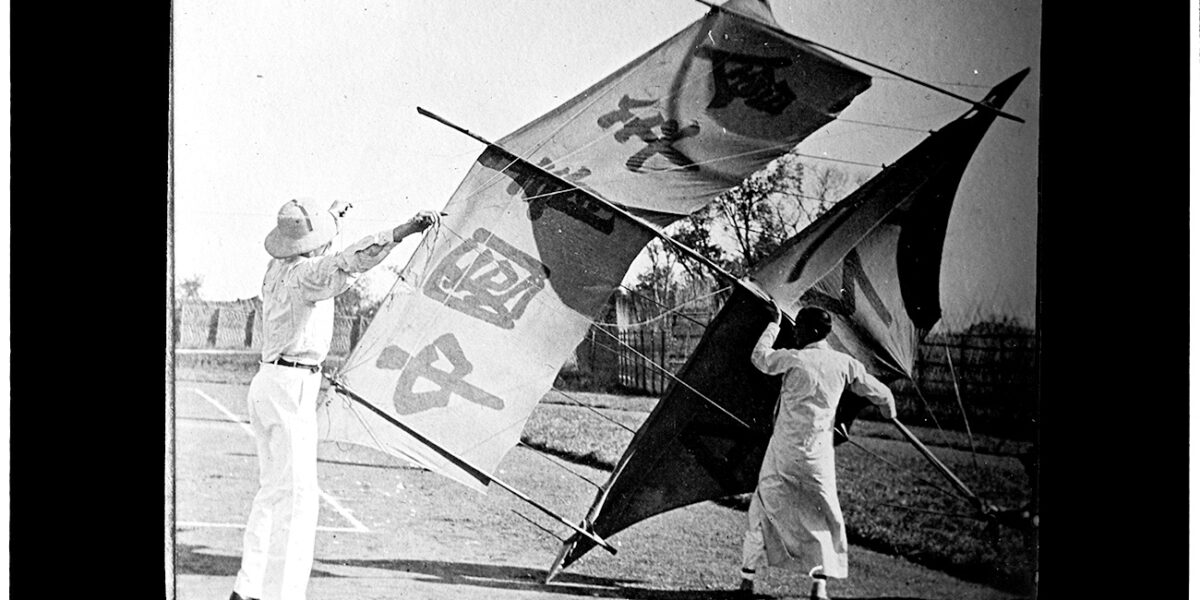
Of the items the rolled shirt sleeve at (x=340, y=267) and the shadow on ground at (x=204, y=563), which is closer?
the rolled shirt sleeve at (x=340, y=267)

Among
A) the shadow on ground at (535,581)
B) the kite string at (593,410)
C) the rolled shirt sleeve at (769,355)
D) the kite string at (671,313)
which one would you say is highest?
the kite string at (671,313)

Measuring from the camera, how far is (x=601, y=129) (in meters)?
2.92

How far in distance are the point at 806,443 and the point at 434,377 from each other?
→ 2.50 feet

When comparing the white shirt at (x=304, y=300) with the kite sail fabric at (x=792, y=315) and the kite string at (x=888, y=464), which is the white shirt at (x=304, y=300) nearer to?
the kite sail fabric at (x=792, y=315)

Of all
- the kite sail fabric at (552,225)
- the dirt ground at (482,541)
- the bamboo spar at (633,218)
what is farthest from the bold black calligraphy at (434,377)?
the bamboo spar at (633,218)

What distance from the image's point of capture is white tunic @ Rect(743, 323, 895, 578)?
2.89m

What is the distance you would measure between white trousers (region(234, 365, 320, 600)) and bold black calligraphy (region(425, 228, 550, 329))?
1.05 ft

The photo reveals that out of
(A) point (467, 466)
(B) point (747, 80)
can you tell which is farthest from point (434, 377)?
(B) point (747, 80)

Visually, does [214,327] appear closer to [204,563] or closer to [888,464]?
[204,563]

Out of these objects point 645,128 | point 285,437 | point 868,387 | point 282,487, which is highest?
point 645,128

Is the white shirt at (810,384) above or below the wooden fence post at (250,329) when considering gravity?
below

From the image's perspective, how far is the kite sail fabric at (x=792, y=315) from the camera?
9.50 feet

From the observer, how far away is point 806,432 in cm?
289
